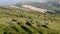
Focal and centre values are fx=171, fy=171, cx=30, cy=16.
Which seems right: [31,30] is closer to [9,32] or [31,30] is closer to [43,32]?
[43,32]

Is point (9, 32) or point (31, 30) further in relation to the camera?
point (31, 30)

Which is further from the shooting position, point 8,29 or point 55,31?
point 55,31

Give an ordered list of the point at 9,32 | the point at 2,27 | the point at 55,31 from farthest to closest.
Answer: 1. the point at 55,31
2. the point at 2,27
3. the point at 9,32

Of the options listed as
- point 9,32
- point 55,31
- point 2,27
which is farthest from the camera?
point 55,31

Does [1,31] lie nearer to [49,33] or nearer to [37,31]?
[37,31]

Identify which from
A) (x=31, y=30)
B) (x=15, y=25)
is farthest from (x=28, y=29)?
(x=15, y=25)

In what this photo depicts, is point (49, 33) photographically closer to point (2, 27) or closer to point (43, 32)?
point (43, 32)

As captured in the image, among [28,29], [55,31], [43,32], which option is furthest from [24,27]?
[55,31]
